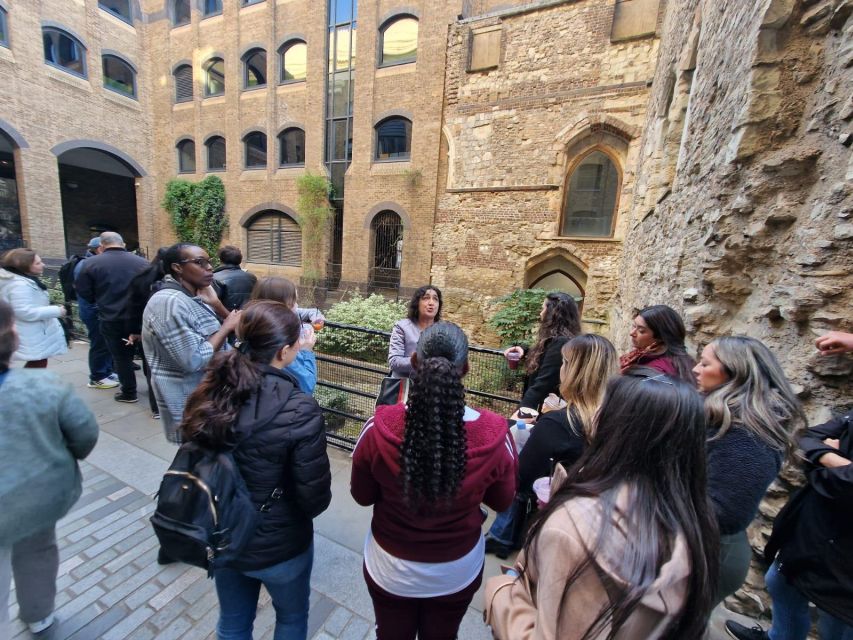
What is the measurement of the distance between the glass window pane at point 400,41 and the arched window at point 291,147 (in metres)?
4.16

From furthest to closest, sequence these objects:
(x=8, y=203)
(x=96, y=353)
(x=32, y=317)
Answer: (x=8, y=203) → (x=96, y=353) → (x=32, y=317)

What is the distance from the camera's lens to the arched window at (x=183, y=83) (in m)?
15.1

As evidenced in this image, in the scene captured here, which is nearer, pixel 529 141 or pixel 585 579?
pixel 585 579

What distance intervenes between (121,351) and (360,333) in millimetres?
4779

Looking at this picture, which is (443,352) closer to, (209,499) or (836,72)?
(209,499)

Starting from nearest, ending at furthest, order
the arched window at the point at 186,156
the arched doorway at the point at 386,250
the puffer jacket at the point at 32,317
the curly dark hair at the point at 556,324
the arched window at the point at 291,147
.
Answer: the curly dark hair at the point at 556,324 < the puffer jacket at the point at 32,317 < the arched doorway at the point at 386,250 < the arched window at the point at 291,147 < the arched window at the point at 186,156

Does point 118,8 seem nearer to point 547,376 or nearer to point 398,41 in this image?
point 398,41

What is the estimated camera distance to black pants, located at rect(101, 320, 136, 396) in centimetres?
393

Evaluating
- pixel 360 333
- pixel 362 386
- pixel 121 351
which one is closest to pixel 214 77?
pixel 360 333

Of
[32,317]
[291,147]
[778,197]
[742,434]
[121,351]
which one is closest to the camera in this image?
[742,434]

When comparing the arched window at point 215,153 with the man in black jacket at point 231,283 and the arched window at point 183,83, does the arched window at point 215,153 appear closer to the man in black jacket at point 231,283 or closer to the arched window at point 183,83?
the arched window at point 183,83

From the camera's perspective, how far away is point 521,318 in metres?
8.75

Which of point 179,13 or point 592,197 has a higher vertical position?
point 179,13

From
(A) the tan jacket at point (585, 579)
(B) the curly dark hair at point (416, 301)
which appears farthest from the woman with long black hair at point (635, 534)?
Result: (B) the curly dark hair at point (416, 301)
